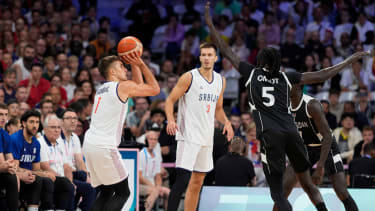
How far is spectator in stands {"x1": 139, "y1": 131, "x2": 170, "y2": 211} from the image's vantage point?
11.7 meters

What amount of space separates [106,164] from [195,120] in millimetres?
1627

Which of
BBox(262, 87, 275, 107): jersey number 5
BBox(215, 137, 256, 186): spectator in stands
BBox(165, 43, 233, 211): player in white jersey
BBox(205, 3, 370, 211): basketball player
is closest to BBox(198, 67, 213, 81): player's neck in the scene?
BBox(165, 43, 233, 211): player in white jersey

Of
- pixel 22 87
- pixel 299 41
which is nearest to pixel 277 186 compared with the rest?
pixel 22 87

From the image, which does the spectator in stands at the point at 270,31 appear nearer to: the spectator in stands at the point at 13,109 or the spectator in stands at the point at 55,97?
the spectator in stands at the point at 55,97

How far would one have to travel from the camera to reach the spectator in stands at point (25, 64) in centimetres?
1405

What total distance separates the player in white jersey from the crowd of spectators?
247 centimetres

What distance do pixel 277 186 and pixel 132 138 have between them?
517 centimetres

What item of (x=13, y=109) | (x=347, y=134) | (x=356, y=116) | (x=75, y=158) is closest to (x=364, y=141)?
(x=347, y=134)

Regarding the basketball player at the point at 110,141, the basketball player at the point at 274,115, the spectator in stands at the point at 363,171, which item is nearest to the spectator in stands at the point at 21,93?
the basketball player at the point at 110,141

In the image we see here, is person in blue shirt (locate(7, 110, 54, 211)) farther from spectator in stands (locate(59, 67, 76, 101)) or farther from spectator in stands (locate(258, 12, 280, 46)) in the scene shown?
spectator in stands (locate(258, 12, 280, 46))

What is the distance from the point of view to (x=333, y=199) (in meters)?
Result: 10.0

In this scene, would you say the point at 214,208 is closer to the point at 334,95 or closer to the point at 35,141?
the point at 35,141

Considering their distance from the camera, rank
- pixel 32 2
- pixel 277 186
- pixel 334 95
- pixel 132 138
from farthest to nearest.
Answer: pixel 32 2
pixel 334 95
pixel 132 138
pixel 277 186

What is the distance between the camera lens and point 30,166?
397 inches
